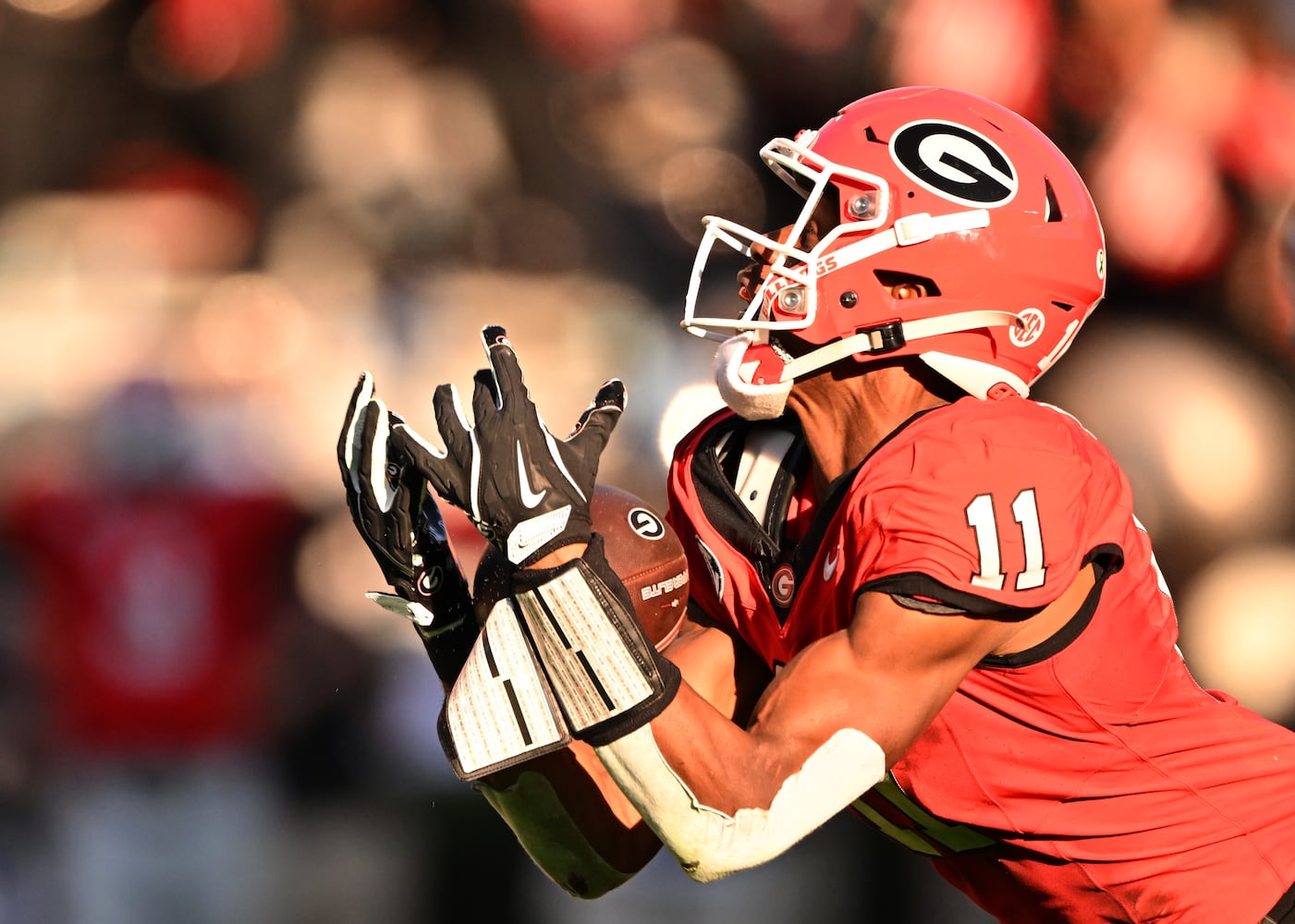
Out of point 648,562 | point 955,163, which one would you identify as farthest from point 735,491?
point 955,163

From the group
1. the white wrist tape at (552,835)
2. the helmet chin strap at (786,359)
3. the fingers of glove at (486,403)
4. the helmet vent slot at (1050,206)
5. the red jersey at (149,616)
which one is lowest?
the red jersey at (149,616)

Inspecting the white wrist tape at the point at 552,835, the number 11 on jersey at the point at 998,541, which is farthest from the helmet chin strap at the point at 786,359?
the white wrist tape at the point at 552,835

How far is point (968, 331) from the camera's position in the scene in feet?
6.97

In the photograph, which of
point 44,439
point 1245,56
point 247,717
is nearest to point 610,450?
point 247,717

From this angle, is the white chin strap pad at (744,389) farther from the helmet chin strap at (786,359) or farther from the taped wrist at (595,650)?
the taped wrist at (595,650)

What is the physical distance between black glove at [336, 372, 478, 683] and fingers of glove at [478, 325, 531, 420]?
0.63 feet

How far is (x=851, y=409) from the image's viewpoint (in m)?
2.21

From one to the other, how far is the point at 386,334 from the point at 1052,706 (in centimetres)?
295

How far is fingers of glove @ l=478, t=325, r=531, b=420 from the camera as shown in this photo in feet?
5.87

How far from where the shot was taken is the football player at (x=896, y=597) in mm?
1757

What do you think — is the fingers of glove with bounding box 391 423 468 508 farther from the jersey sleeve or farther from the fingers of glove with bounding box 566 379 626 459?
the jersey sleeve

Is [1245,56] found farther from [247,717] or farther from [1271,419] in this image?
[247,717]

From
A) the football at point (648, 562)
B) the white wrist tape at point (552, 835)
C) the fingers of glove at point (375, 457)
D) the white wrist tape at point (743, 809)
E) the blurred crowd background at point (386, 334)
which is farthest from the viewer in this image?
the blurred crowd background at point (386, 334)

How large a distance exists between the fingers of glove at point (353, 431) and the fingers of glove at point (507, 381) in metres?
0.23
